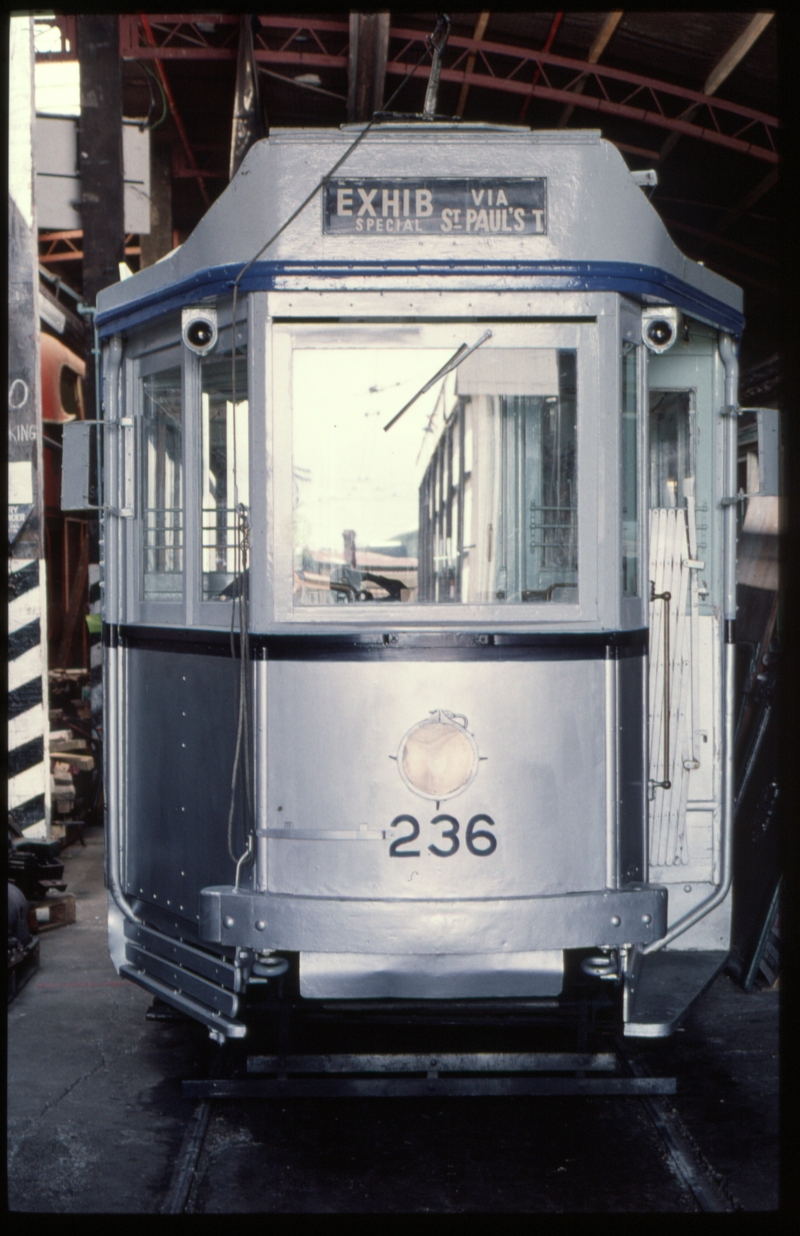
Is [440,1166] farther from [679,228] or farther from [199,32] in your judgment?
[679,228]

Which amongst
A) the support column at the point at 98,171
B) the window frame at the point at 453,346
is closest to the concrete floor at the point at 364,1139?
the window frame at the point at 453,346

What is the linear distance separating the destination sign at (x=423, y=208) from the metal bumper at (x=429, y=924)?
82.5 inches

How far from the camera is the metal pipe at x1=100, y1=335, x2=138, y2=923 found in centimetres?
473

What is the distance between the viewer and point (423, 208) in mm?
3982

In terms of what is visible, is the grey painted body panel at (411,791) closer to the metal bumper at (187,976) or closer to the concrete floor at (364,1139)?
the metal bumper at (187,976)

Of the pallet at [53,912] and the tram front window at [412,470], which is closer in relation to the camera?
the tram front window at [412,470]

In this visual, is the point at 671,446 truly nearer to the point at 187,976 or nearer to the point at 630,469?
the point at 630,469

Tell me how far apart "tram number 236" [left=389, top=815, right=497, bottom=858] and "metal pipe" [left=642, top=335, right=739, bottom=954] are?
940 mm

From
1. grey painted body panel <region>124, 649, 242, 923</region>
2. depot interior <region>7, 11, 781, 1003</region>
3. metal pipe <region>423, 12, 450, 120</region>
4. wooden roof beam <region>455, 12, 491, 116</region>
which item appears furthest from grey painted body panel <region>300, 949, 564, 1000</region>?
wooden roof beam <region>455, 12, 491, 116</region>

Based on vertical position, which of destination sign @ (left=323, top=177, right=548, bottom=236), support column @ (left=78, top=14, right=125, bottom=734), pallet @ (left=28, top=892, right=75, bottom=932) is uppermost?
support column @ (left=78, top=14, right=125, bottom=734)

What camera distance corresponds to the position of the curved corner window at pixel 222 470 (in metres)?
4.14

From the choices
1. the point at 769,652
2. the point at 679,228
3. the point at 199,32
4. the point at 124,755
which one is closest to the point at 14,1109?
the point at 124,755

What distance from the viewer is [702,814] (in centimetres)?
510

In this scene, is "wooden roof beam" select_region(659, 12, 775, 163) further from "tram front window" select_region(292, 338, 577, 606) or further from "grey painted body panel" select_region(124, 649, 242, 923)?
"grey painted body panel" select_region(124, 649, 242, 923)
